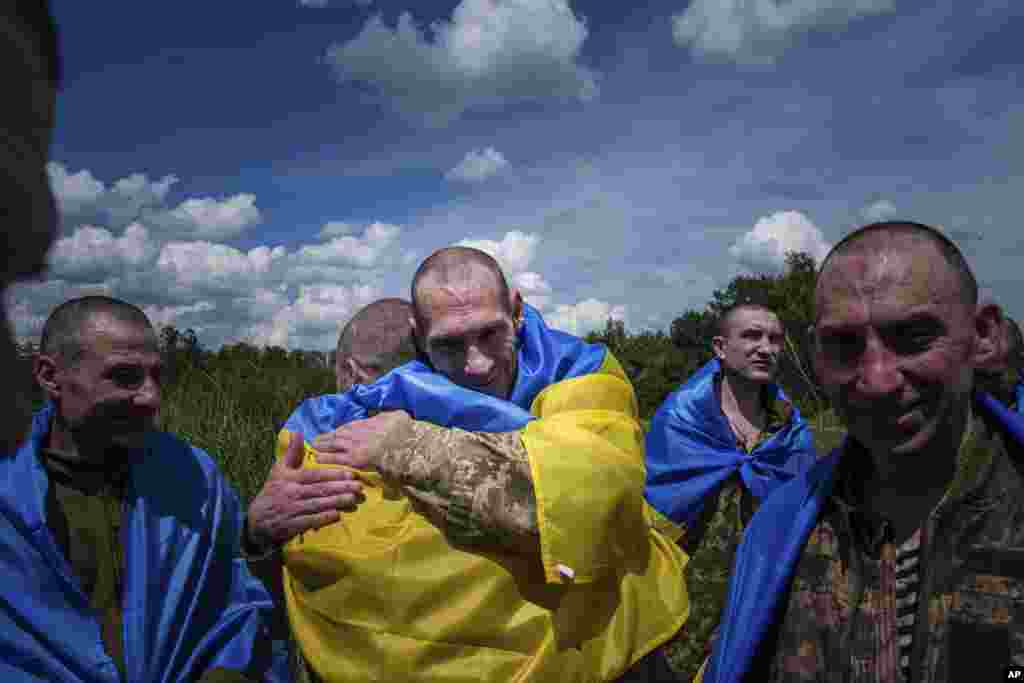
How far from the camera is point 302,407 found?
9.71 feet

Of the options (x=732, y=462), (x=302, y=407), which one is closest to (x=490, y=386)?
(x=302, y=407)

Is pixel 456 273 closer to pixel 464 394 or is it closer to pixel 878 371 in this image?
pixel 464 394

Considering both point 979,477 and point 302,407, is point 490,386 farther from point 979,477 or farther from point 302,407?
point 979,477

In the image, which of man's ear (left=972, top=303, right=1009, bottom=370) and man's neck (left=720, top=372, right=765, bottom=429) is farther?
man's neck (left=720, top=372, right=765, bottom=429)

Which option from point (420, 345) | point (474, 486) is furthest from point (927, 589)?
point (420, 345)

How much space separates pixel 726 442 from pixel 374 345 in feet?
11.2

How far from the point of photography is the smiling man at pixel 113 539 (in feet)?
10.1

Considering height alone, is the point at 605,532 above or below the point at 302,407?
below

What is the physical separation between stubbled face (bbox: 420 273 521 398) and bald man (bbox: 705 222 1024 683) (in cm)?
113

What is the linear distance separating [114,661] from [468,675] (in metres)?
1.97

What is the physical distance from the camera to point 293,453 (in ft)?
8.09

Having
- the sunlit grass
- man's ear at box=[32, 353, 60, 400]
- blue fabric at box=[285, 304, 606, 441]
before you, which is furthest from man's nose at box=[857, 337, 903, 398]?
the sunlit grass

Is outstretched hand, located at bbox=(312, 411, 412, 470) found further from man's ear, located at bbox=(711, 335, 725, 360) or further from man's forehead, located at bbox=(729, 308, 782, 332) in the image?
man's ear, located at bbox=(711, 335, 725, 360)

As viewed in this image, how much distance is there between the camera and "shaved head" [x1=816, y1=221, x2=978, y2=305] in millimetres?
1978
